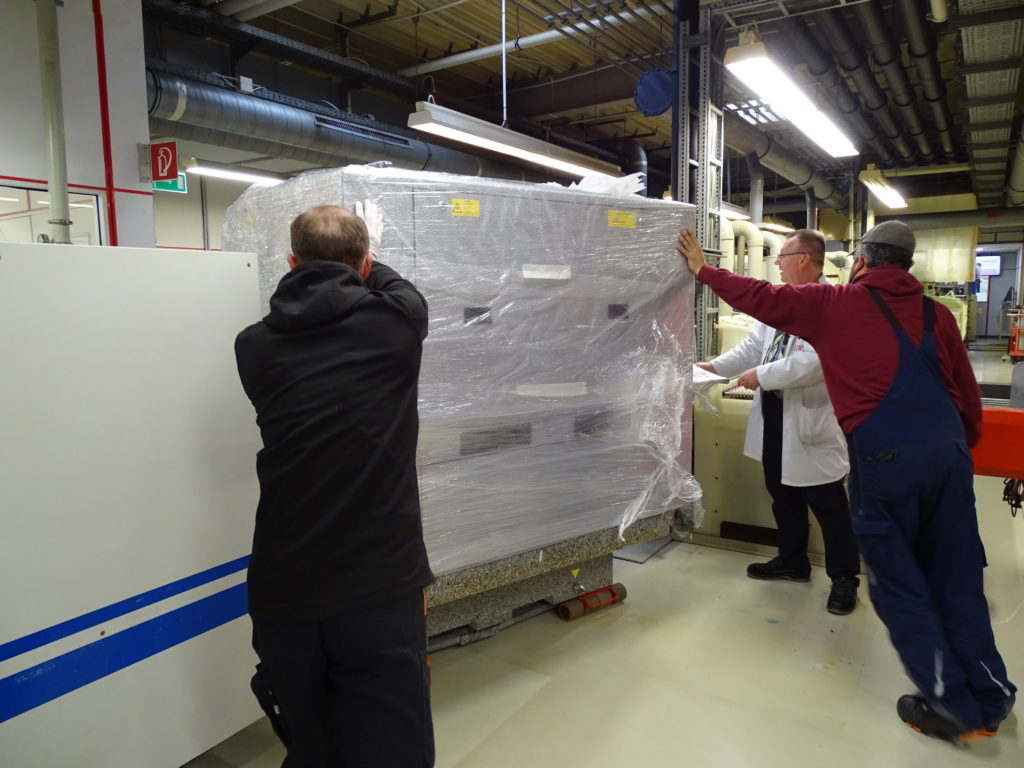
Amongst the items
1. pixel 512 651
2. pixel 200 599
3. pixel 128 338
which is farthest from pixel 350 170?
pixel 512 651

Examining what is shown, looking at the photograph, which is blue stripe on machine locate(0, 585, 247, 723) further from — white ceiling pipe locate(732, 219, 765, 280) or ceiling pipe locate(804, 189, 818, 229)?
ceiling pipe locate(804, 189, 818, 229)

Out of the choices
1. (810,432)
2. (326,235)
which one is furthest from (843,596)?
(326,235)

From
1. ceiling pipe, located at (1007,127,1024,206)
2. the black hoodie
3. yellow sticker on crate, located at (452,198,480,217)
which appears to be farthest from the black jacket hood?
ceiling pipe, located at (1007,127,1024,206)

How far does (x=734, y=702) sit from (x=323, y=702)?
141cm

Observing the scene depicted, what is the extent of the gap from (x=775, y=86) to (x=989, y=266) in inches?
641

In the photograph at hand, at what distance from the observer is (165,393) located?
64.0 inches

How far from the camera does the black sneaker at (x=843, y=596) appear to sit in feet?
9.16

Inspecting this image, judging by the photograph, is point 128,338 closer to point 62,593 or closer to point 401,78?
point 62,593

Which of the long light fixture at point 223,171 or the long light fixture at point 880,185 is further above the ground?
the long light fixture at point 880,185

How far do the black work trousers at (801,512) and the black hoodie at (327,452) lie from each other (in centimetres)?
214

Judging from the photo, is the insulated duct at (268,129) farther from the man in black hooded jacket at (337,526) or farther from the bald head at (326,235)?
the man in black hooded jacket at (337,526)

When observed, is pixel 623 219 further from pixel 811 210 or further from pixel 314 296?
pixel 811 210

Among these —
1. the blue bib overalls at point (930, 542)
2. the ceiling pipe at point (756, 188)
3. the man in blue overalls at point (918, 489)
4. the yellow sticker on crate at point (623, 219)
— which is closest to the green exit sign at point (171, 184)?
the yellow sticker on crate at point (623, 219)

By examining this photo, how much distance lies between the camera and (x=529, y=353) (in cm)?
219
